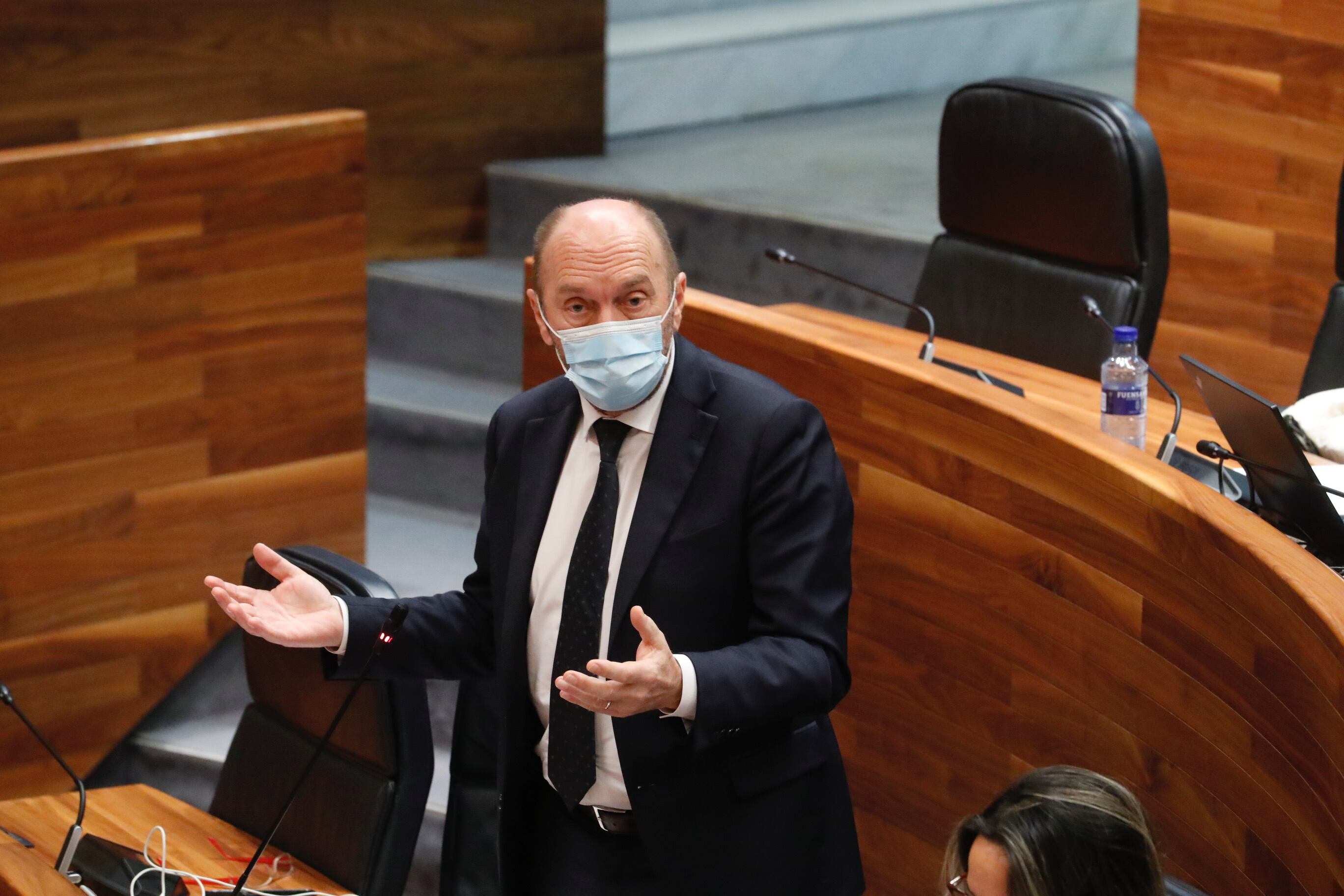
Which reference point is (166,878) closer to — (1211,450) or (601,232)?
(601,232)

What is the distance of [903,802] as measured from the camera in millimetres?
1766

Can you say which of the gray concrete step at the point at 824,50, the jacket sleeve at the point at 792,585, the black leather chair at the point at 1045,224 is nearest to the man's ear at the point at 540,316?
the jacket sleeve at the point at 792,585

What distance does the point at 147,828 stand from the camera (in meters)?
1.76

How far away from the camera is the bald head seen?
121cm

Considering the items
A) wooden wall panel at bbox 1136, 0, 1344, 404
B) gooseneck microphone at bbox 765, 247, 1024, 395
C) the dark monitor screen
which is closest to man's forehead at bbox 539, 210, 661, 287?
the dark monitor screen

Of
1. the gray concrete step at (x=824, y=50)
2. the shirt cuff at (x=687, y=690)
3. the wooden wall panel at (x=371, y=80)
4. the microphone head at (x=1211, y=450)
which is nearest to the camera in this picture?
the shirt cuff at (x=687, y=690)

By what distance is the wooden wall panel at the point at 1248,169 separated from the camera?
2.54 m

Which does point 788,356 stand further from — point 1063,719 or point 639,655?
point 639,655

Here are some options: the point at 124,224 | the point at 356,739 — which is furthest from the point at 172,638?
the point at 356,739

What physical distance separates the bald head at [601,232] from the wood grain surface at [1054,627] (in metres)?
0.41

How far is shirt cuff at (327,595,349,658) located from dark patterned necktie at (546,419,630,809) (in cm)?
15

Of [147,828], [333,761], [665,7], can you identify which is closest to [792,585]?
[333,761]

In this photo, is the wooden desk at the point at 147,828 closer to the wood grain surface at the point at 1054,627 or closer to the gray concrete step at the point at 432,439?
the wood grain surface at the point at 1054,627

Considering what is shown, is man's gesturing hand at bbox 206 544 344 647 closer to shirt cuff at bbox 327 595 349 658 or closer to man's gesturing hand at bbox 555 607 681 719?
shirt cuff at bbox 327 595 349 658
